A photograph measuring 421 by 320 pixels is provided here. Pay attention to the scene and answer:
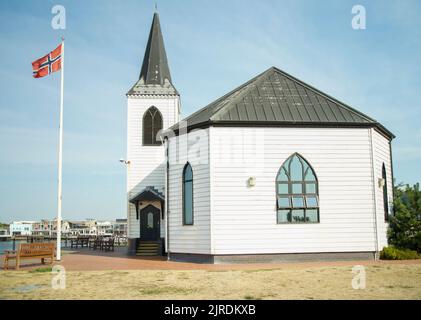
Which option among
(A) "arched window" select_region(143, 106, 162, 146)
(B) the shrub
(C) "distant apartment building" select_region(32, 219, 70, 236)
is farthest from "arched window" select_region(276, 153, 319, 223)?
(C) "distant apartment building" select_region(32, 219, 70, 236)

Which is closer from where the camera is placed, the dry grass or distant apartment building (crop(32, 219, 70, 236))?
the dry grass

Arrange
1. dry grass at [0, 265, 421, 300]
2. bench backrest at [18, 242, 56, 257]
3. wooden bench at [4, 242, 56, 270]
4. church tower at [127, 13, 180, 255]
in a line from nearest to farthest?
dry grass at [0, 265, 421, 300], wooden bench at [4, 242, 56, 270], bench backrest at [18, 242, 56, 257], church tower at [127, 13, 180, 255]

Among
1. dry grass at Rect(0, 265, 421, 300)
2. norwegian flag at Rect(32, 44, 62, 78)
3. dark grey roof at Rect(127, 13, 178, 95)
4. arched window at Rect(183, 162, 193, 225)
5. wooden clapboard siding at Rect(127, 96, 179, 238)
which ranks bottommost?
dry grass at Rect(0, 265, 421, 300)

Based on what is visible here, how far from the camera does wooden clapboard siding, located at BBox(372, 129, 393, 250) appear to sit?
60.6ft

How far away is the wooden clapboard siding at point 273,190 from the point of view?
17516 millimetres

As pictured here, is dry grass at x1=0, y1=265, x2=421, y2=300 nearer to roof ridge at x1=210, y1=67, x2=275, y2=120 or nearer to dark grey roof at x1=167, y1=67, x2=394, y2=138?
dark grey roof at x1=167, y1=67, x2=394, y2=138

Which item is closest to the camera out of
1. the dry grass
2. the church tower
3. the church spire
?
the dry grass

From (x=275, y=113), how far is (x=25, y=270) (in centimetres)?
1170

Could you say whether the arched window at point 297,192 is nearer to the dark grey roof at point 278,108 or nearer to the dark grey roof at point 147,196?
the dark grey roof at point 278,108

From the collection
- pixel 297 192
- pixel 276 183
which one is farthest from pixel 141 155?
pixel 297 192

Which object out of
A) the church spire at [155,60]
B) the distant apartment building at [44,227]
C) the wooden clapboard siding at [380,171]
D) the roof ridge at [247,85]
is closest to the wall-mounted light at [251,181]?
the roof ridge at [247,85]

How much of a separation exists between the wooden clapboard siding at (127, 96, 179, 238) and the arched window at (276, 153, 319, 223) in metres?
10.1
